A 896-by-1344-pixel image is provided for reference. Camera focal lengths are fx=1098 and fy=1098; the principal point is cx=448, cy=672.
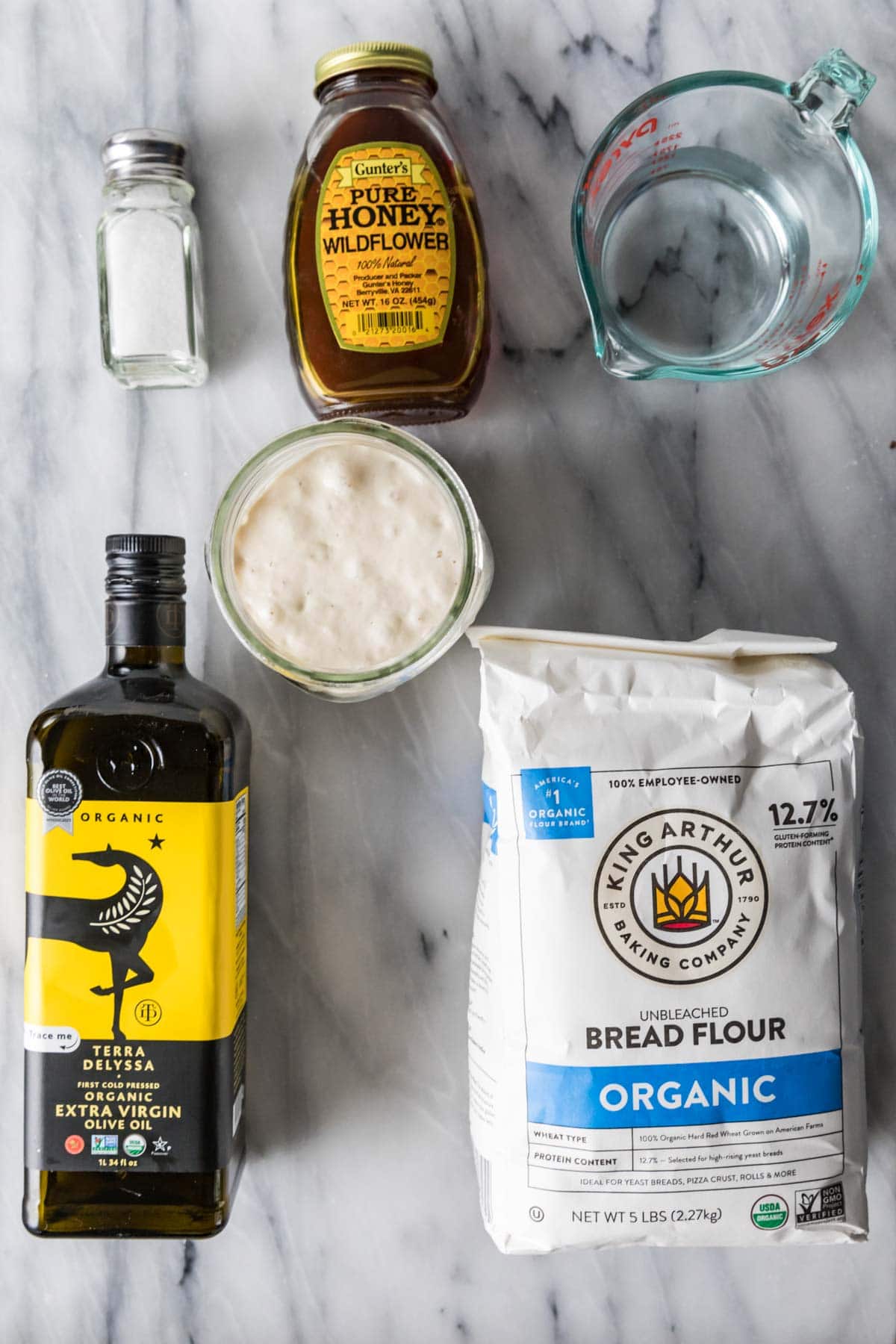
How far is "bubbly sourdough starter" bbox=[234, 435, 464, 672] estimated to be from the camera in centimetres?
67

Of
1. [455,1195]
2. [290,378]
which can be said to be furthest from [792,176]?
[455,1195]

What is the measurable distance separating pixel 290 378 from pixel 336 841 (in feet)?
1.09

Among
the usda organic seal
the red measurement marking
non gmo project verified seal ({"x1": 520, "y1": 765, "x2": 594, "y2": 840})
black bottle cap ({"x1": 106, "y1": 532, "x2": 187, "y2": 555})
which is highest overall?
the red measurement marking

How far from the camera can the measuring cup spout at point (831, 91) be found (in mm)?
658

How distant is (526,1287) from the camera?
79 centimetres

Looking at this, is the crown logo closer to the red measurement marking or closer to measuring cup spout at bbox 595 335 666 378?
measuring cup spout at bbox 595 335 666 378

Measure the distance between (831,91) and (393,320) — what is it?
0.31 metres

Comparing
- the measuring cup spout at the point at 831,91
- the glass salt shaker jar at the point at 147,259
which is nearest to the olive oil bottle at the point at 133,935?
the glass salt shaker jar at the point at 147,259

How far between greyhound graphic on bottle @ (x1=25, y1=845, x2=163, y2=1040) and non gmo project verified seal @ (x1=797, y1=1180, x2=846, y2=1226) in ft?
1.39

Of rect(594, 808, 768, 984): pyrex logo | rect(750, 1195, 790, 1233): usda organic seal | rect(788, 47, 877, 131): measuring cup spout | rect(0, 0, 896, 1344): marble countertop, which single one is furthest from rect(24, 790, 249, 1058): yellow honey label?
rect(788, 47, 877, 131): measuring cup spout

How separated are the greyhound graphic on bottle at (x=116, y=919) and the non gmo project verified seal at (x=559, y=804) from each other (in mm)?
235

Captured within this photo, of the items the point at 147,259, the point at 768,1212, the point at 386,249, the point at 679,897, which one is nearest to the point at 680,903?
the point at 679,897

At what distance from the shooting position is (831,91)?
691mm

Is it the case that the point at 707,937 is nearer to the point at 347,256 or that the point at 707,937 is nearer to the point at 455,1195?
the point at 455,1195
